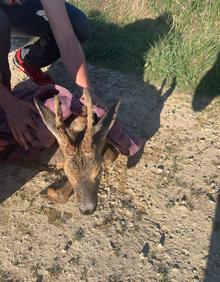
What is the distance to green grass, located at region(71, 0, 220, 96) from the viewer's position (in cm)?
545

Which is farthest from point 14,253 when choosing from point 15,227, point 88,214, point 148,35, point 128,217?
point 148,35

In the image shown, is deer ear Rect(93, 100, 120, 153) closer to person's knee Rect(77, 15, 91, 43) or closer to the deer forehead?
the deer forehead

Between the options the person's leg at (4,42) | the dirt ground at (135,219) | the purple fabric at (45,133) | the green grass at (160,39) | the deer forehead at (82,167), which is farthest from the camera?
the green grass at (160,39)

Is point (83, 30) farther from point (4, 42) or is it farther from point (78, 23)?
point (4, 42)

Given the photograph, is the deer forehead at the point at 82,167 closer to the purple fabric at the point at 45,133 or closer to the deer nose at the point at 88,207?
the deer nose at the point at 88,207

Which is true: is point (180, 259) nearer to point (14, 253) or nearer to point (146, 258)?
point (146, 258)

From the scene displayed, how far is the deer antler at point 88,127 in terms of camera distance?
11.2 feet

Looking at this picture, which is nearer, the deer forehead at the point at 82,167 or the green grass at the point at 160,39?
the deer forehead at the point at 82,167

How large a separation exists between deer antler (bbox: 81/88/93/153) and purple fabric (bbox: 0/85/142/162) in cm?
44

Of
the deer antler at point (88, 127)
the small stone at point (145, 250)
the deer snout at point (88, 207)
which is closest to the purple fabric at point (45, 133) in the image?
the deer antler at point (88, 127)

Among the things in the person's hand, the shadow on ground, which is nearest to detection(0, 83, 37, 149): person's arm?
the person's hand

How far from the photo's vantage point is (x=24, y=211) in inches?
164

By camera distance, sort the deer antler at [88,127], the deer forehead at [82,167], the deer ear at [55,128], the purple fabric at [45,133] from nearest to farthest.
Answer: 1. the deer antler at [88,127]
2. the deer ear at [55,128]
3. the deer forehead at [82,167]
4. the purple fabric at [45,133]

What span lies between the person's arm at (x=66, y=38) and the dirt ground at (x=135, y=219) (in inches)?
35.0
